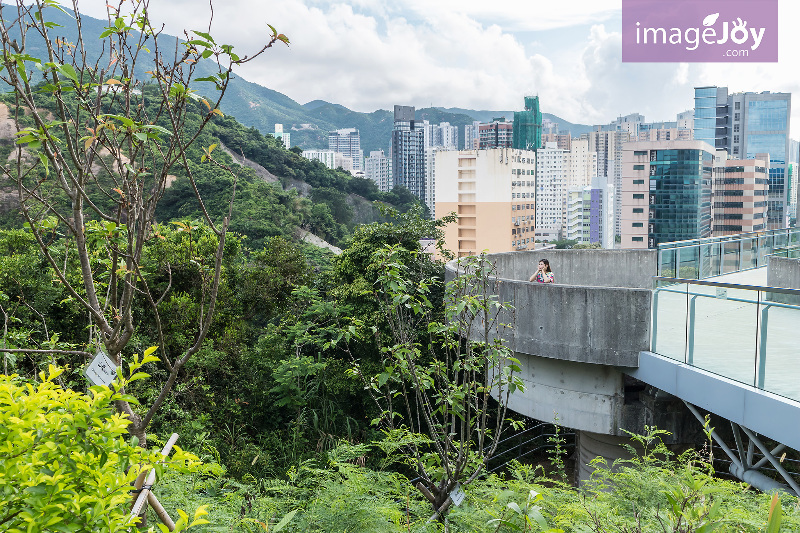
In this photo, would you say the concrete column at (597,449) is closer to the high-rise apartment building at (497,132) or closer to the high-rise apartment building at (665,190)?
the high-rise apartment building at (665,190)

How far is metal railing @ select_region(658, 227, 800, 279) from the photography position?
363 inches

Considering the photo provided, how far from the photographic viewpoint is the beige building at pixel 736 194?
2744 inches

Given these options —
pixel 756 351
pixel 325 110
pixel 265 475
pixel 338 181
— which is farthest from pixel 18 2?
pixel 325 110

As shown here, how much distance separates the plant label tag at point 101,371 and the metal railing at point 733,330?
482 centimetres

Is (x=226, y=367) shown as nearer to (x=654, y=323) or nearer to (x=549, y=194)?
(x=654, y=323)

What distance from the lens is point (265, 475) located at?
9.41 meters

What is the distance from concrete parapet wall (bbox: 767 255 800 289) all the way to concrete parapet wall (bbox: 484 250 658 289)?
69.8 inches

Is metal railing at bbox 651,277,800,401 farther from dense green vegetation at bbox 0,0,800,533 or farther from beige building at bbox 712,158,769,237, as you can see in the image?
beige building at bbox 712,158,769,237

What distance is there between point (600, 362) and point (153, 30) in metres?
5.54

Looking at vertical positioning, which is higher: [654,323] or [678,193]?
[678,193]

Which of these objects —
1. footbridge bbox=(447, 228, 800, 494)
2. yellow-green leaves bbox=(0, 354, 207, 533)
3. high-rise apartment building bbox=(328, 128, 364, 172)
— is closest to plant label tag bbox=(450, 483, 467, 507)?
footbridge bbox=(447, 228, 800, 494)

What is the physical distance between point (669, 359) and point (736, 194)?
238ft

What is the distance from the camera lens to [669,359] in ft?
21.1

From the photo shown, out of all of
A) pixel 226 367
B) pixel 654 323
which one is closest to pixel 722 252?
pixel 654 323
